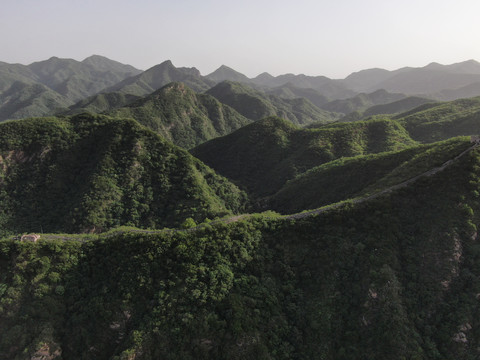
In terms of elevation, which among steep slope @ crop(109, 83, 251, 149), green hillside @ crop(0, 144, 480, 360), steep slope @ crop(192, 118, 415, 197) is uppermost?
steep slope @ crop(109, 83, 251, 149)

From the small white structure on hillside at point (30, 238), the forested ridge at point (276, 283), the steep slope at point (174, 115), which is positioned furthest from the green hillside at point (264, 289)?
the steep slope at point (174, 115)

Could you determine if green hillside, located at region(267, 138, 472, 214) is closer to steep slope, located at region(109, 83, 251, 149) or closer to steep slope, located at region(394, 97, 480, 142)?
steep slope, located at region(394, 97, 480, 142)

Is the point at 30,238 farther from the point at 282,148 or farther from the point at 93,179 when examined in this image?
the point at 282,148

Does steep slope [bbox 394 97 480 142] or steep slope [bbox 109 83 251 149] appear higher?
steep slope [bbox 109 83 251 149]

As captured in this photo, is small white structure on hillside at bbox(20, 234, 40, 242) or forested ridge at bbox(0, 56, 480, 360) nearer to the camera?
forested ridge at bbox(0, 56, 480, 360)

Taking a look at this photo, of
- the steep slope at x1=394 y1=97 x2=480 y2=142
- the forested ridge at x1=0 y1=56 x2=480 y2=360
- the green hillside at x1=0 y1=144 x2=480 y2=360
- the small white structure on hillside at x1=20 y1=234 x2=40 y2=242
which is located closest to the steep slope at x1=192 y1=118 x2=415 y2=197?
the steep slope at x1=394 y1=97 x2=480 y2=142

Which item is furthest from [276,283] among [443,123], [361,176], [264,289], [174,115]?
[174,115]

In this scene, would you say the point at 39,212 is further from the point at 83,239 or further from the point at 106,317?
the point at 106,317
